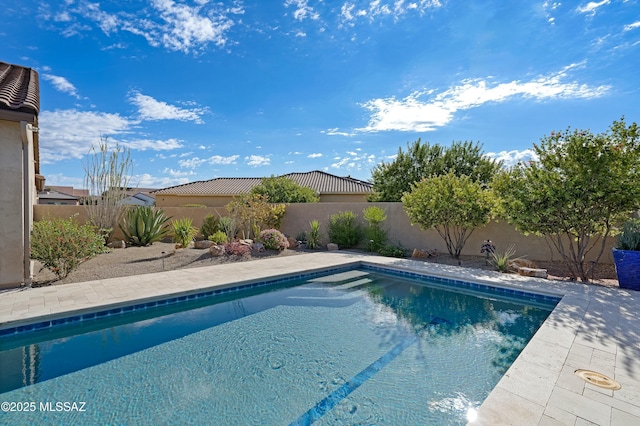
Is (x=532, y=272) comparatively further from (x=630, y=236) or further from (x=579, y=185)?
(x=579, y=185)

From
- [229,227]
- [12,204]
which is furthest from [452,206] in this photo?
[12,204]

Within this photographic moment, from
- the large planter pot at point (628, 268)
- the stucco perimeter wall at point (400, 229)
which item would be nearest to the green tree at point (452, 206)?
the stucco perimeter wall at point (400, 229)

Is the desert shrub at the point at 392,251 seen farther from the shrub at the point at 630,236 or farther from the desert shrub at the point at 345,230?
the shrub at the point at 630,236

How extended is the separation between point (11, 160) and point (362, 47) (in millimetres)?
10142

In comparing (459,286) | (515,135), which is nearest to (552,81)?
(515,135)

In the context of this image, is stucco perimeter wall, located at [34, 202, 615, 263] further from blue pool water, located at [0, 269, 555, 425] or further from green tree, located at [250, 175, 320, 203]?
green tree, located at [250, 175, 320, 203]

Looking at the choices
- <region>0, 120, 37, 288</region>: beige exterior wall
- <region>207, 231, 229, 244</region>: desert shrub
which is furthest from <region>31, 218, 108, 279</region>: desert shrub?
<region>207, 231, 229, 244</region>: desert shrub

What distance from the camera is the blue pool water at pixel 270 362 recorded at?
3.15 m

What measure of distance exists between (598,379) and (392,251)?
854 centimetres

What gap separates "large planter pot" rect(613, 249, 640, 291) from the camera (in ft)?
22.0

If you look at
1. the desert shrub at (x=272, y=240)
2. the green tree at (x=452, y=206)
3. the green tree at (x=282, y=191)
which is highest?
the green tree at (x=282, y=191)

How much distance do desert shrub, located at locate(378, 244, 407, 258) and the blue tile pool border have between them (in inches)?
81.3

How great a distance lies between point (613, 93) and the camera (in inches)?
345

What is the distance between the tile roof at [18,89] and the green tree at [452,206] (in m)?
10.4
